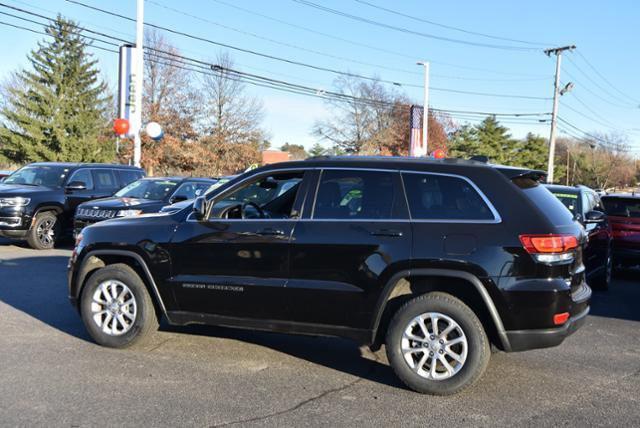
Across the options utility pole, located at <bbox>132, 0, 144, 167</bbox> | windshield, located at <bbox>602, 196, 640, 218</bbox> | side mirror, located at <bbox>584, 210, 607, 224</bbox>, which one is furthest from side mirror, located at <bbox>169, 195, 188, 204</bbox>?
utility pole, located at <bbox>132, 0, 144, 167</bbox>

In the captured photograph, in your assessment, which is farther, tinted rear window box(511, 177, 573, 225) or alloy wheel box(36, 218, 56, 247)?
alloy wheel box(36, 218, 56, 247)

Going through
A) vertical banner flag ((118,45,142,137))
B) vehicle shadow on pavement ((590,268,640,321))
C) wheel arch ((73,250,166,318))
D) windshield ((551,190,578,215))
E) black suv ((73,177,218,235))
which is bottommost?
vehicle shadow on pavement ((590,268,640,321))

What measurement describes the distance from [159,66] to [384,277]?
4464 cm

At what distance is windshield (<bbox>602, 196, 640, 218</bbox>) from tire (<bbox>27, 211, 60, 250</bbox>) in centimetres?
1125

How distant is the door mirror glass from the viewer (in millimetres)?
12672

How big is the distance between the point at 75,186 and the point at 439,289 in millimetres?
10328

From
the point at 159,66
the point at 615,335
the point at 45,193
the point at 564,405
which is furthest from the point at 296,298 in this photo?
the point at 159,66

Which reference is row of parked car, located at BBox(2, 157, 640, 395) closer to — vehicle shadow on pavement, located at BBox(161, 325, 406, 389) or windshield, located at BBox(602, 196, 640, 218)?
vehicle shadow on pavement, located at BBox(161, 325, 406, 389)

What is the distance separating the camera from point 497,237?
4402 millimetres

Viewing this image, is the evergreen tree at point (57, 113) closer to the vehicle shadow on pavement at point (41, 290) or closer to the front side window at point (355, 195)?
the vehicle shadow on pavement at point (41, 290)

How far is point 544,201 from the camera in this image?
4.73 metres

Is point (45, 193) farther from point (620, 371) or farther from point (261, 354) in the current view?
point (620, 371)

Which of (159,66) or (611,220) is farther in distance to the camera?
(159,66)

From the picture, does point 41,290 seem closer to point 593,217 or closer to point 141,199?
point 141,199
